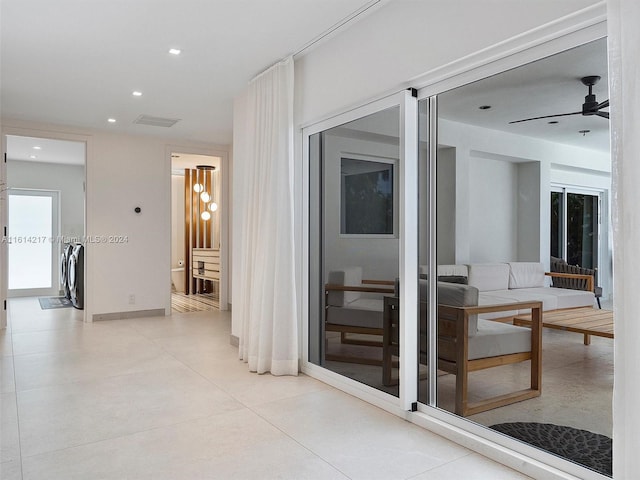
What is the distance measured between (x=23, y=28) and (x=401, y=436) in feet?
11.9

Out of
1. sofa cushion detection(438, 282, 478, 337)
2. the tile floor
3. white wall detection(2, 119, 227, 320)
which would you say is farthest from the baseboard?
sofa cushion detection(438, 282, 478, 337)

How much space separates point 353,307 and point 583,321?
5.27ft

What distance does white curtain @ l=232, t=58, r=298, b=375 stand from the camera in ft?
12.2

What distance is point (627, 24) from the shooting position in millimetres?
→ 1555

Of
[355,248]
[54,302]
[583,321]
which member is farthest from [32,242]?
[583,321]

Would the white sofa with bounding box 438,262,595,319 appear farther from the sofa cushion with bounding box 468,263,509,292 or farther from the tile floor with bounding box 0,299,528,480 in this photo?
the tile floor with bounding box 0,299,528,480

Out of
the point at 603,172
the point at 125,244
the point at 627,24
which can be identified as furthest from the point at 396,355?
the point at 125,244

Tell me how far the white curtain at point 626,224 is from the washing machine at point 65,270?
8053mm

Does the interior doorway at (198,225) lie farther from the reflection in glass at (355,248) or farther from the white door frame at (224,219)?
the reflection in glass at (355,248)

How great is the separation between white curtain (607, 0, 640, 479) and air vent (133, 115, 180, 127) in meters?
5.02

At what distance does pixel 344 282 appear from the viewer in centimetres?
351

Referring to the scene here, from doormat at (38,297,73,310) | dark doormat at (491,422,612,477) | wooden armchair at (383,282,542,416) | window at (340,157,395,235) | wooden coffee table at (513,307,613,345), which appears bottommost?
doormat at (38,297,73,310)

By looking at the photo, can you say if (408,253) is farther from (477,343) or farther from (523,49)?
(523,49)

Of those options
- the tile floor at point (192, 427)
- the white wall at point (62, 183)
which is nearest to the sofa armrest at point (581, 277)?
the tile floor at point (192, 427)
